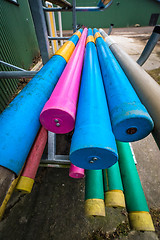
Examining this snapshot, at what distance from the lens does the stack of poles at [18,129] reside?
58 cm

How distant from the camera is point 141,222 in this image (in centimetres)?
126

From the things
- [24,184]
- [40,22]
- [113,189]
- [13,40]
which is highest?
[40,22]

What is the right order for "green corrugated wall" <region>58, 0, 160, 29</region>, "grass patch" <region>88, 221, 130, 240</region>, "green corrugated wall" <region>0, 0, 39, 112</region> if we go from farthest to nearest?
"green corrugated wall" <region>58, 0, 160, 29</region>
"green corrugated wall" <region>0, 0, 39, 112</region>
"grass patch" <region>88, 221, 130, 240</region>

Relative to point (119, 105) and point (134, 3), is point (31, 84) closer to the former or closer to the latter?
point (119, 105)

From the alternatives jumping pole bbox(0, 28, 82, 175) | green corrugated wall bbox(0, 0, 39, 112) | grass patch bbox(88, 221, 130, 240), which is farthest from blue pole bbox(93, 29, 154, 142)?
green corrugated wall bbox(0, 0, 39, 112)

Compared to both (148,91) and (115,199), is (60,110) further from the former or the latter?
(115,199)

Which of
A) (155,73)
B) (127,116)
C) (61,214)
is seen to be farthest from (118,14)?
(61,214)

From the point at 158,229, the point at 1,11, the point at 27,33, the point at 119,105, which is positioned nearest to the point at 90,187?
the point at 158,229

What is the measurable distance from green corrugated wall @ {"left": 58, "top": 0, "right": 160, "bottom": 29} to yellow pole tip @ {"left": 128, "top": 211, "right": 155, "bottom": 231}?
20.0m

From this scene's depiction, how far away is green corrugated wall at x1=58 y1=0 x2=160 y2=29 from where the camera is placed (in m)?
14.9

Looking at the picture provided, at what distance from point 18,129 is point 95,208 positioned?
1257 millimetres

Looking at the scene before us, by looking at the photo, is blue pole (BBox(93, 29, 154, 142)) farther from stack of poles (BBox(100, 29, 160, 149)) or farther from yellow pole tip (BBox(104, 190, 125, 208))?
yellow pole tip (BBox(104, 190, 125, 208))

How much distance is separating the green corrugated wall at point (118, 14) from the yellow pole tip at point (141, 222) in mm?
19965

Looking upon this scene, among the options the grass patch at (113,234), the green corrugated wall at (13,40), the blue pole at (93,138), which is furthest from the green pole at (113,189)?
the green corrugated wall at (13,40)
